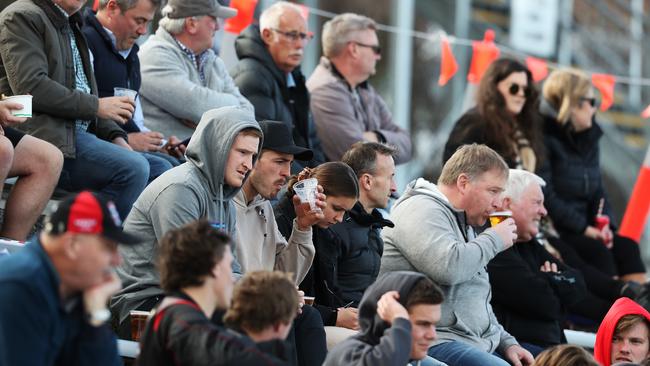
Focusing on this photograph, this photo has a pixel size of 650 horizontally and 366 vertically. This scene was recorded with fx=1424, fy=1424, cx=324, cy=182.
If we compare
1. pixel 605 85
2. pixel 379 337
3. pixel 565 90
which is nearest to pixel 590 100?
pixel 565 90

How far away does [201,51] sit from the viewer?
320 inches

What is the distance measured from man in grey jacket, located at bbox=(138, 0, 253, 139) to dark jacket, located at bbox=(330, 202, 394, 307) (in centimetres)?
128

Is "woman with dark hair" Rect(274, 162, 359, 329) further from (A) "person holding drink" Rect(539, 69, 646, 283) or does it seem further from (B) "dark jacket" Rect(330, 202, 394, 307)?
(A) "person holding drink" Rect(539, 69, 646, 283)

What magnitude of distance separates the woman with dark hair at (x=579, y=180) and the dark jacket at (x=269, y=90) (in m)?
1.90

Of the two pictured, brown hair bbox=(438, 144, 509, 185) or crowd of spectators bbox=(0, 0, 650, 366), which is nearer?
crowd of spectators bbox=(0, 0, 650, 366)

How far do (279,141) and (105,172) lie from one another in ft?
2.94

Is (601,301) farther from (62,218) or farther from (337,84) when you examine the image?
(62,218)

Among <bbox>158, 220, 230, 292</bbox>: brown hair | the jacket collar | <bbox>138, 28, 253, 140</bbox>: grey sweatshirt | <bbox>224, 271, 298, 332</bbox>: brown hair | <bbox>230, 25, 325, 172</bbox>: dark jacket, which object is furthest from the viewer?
<bbox>230, 25, 325, 172</bbox>: dark jacket

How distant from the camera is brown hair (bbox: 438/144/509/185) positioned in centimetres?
707

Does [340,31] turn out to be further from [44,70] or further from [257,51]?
[44,70]

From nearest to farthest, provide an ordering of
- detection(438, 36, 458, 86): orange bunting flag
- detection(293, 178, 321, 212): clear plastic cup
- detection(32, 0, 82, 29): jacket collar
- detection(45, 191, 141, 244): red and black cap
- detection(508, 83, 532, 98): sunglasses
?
detection(45, 191, 141, 244): red and black cap → detection(293, 178, 321, 212): clear plastic cup → detection(32, 0, 82, 29): jacket collar → detection(508, 83, 532, 98): sunglasses → detection(438, 36, 458, 86): orange bunting flag

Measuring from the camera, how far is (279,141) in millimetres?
6617

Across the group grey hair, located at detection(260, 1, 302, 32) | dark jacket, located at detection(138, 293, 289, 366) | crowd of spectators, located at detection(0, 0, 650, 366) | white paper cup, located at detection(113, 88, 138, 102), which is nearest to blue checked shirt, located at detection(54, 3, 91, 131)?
crowd of spectators, located at detection(0, 0, 650, 366)

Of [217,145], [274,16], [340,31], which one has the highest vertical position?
[274,16]
